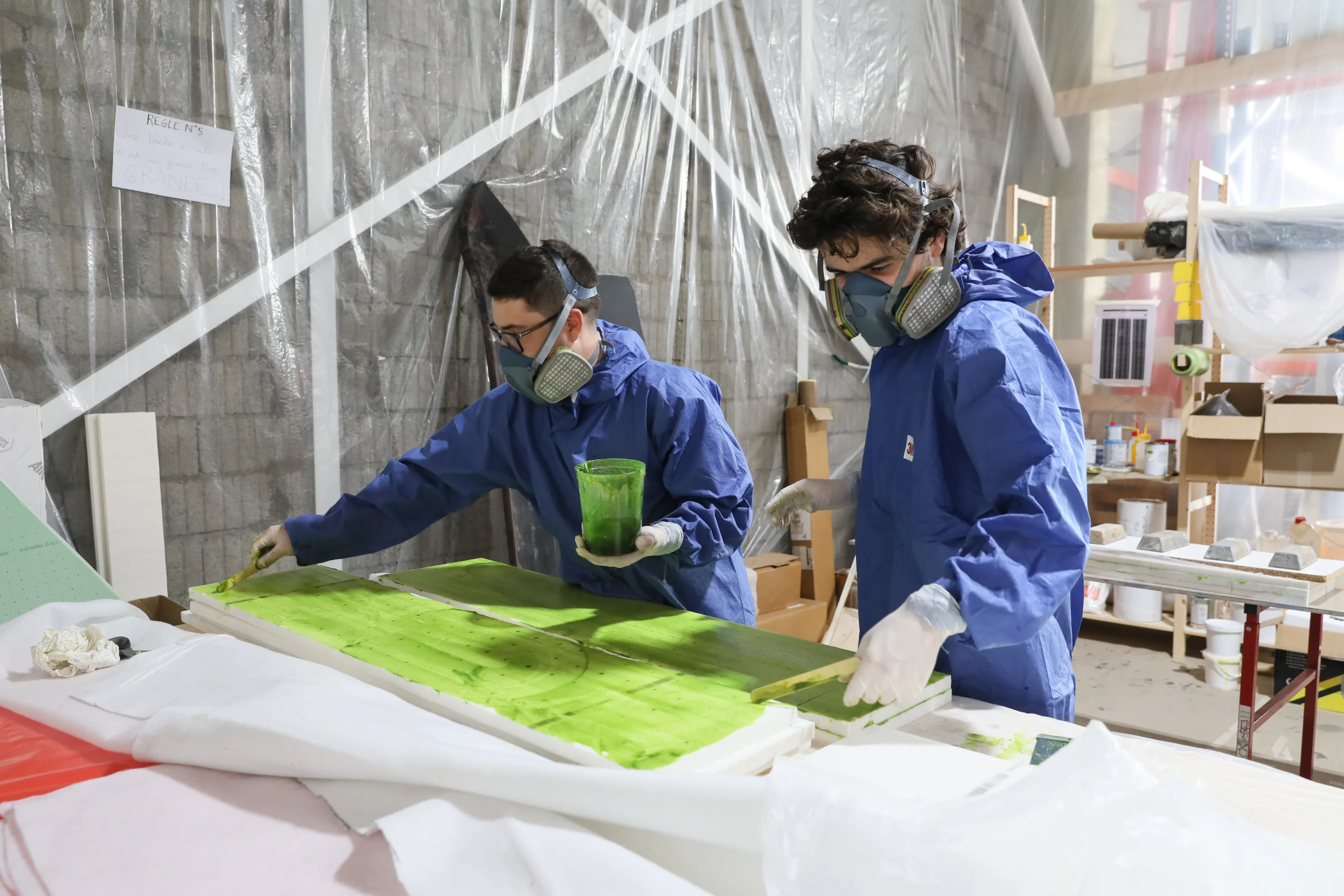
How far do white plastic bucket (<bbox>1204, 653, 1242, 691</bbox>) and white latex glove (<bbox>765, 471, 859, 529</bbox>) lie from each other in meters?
2.56

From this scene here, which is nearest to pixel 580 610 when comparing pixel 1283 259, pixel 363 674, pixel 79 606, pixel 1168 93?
pixel 363 674

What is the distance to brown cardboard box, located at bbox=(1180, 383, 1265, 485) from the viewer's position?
3527 mm

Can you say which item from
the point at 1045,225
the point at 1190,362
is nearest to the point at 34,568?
the point at 1190,362

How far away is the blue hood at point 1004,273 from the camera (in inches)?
55.2

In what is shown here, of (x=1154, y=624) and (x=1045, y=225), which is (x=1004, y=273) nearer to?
(x=1154, y=624)

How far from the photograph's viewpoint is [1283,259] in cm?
354

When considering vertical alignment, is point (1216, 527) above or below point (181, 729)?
below

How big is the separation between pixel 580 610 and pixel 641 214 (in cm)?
218

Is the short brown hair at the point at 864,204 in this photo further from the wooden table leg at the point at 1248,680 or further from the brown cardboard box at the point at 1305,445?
the brown cardboard box at the point at 1305,445

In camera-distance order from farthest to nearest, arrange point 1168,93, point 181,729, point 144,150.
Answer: point 1168,93
point 144,150
point 181,729

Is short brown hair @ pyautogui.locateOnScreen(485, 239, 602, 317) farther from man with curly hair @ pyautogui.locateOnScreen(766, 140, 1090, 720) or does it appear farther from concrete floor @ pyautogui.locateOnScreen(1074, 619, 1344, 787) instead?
concrete floor @ pyautogui.locateOnScreen(1074, 619, 1344, 787)

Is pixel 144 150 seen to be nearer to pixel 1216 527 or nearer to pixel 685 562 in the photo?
pixel 685 562

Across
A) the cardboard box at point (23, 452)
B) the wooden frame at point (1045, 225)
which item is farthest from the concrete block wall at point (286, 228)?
the wooden frame at point (1045, 225)

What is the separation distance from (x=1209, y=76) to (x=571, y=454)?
4346mm
